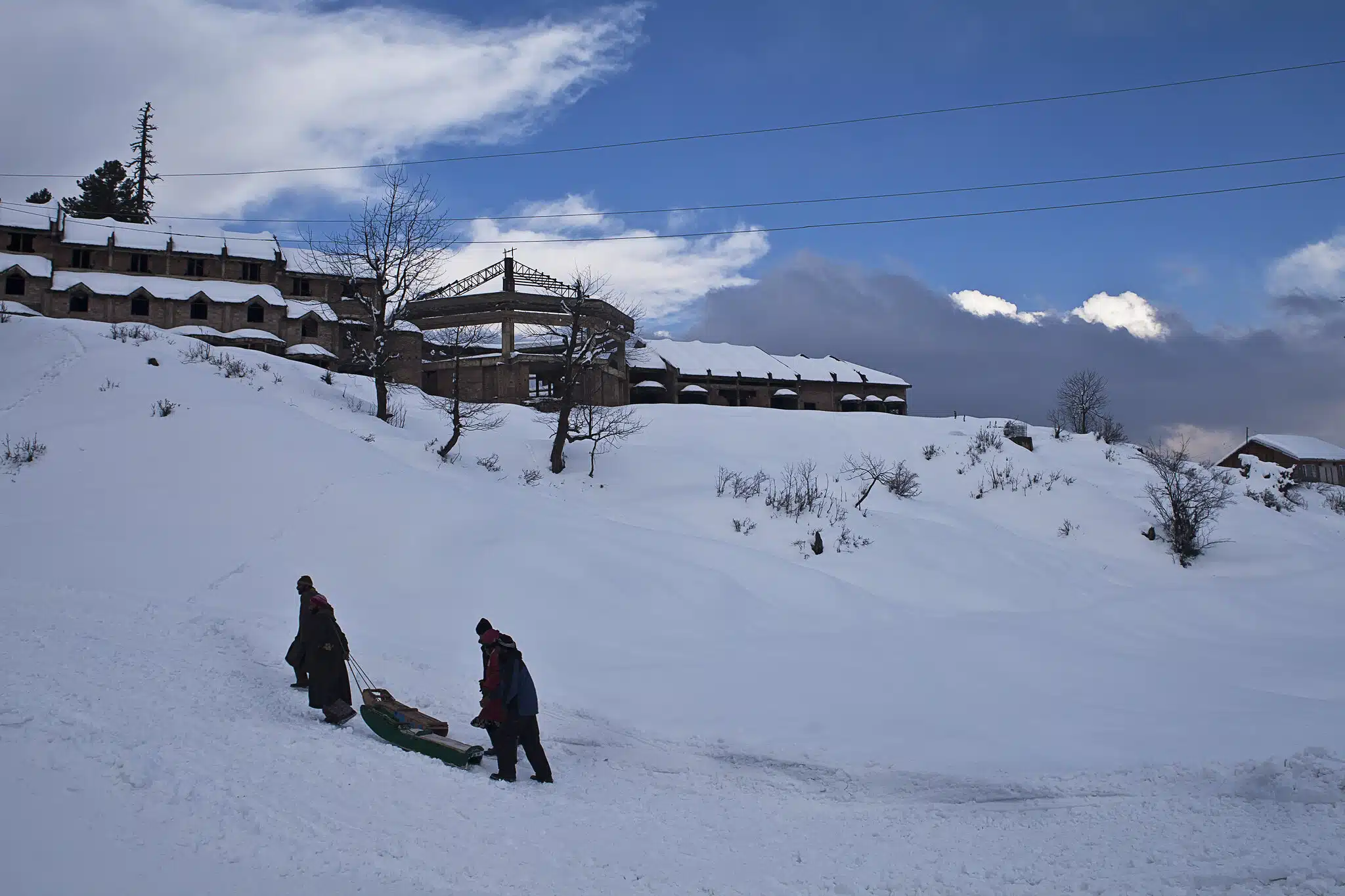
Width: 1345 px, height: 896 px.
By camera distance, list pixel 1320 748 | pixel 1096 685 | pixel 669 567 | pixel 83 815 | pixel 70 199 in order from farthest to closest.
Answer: pixel 70 199, pixel 669 567, pixel 1096 685, pixel 1320 748, pixel 83 815

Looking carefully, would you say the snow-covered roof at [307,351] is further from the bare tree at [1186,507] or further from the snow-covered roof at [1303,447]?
the snow-covered roof at [1303,447]

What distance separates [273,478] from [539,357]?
19.5 metres

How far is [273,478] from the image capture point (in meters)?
19.7

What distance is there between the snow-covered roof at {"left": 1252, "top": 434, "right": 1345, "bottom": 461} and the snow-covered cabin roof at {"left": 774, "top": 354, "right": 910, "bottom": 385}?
2282cm

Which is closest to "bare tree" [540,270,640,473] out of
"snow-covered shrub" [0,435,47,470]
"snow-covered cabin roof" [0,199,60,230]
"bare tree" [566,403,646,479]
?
"bare tree" [566,403,646,479]

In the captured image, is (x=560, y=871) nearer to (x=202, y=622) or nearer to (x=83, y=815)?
(x=83, y=815)

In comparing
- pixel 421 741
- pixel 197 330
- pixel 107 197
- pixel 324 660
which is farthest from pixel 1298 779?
pixel 107 197

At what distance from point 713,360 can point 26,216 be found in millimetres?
35894

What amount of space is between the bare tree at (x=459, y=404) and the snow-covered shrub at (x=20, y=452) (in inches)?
380

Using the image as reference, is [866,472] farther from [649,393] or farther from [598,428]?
[649,393]

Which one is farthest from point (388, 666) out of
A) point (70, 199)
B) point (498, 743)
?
point (70, 199)

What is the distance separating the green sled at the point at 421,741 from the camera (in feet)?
28.8

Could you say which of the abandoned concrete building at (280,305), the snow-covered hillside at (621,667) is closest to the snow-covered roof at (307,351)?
the abandoned concrete building at (280,305)

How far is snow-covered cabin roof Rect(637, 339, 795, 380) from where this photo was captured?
49625mm
